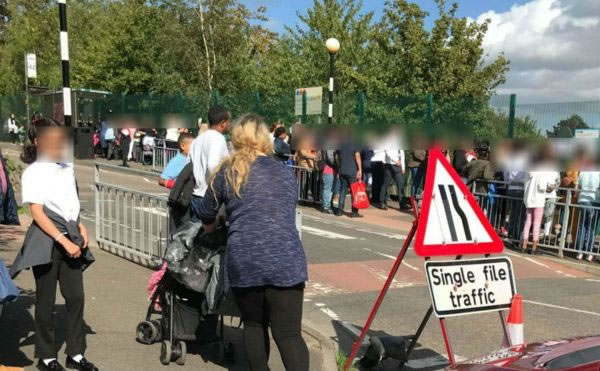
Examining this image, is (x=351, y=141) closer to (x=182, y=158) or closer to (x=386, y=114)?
(x=386, y=114)

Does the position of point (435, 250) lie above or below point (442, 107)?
below

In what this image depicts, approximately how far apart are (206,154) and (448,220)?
2303 millimetres

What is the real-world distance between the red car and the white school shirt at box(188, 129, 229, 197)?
9.65 feet

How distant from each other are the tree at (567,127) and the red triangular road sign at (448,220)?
922 cm

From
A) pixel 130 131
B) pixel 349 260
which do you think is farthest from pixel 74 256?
pixel 130 131

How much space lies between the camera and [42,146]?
417 cm

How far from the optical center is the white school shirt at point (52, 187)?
406cm

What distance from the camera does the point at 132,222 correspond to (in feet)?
24.7

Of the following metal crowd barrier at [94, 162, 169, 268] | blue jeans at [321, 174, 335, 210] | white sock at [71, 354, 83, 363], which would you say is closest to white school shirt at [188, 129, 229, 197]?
metal crowd barrier at [94, 162, 169, 268]

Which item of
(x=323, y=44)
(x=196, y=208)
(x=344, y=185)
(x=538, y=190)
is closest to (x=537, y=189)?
(x=538, y=190)

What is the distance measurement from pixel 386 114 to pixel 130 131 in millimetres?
11085

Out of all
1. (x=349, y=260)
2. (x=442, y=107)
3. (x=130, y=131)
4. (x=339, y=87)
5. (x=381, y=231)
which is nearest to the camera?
(x=349, y=260)

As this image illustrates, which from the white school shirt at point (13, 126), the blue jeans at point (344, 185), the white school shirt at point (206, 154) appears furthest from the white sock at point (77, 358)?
the white school shirt at point (13, 126)

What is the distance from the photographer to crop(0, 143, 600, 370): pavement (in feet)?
16.3
